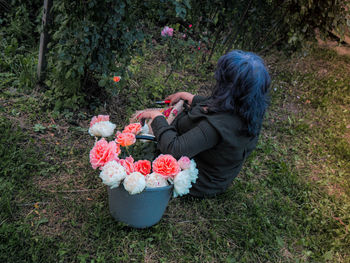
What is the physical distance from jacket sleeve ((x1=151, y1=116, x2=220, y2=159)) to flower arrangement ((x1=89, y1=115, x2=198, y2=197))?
59mm

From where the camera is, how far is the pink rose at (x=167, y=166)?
4.68ft

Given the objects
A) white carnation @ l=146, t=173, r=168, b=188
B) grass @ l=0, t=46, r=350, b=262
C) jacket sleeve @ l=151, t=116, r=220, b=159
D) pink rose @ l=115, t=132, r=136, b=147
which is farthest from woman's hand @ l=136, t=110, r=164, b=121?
grass @ l=0, t=46, r=350, b=262

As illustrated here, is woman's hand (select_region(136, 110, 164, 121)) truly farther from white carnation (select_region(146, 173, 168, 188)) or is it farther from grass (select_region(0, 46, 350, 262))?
grass (select_region(0, 46, 350, 262))

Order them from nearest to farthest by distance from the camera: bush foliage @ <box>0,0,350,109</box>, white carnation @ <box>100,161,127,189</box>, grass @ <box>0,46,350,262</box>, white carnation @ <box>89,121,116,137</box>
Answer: white carnation @ <box>100,161,127,189</box> < white carnation @ <box>89,121,116,137</box> < grass @ <box>0,46,350,262</box> < bush foliage @ <box>0,0,350,109</box>

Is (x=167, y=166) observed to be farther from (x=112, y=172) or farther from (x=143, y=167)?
(x=112, y=172)

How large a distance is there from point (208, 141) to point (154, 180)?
1.19 ft

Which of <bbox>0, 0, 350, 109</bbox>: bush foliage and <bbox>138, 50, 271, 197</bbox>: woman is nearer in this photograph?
<bbox>138, 50, 271, 197</bbox>: woman

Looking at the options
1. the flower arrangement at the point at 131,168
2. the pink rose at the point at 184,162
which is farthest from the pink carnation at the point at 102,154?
the pink rose at the point at 184,162

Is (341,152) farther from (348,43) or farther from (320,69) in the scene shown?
(348,43)

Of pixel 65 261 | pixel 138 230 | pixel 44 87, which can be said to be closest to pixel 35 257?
pixel 65 261

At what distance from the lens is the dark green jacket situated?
4.96ft

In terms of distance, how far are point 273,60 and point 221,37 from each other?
4.61 feet

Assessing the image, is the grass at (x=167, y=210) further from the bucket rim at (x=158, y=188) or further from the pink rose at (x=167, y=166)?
the pink rose at (x=167, y=166)

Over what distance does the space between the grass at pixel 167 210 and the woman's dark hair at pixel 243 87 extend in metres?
0.85
